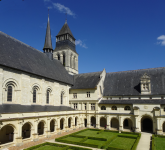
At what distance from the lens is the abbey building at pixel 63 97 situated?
85.3 ft

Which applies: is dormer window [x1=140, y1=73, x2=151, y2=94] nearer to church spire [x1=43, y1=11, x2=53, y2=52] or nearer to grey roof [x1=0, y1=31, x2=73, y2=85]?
grey roof [x1=0, y1=31, x2=73, y2=85]

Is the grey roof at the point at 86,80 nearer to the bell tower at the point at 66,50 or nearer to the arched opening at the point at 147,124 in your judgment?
the bell tower at the point at 66,50

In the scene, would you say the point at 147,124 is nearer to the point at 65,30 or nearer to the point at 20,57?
the point at 20,57

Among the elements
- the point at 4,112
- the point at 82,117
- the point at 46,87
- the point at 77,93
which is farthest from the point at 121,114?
the point at 4,112

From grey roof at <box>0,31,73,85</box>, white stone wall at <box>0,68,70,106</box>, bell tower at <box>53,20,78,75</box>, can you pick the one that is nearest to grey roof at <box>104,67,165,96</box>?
bell tower at <box>53,20,78,75</box>

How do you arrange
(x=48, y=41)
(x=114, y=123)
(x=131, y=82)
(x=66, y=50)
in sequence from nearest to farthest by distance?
1. (x=114, y=123)
2. (x=131, y=82)
3. (x=48, y=41)
4. (x=66, y=50)

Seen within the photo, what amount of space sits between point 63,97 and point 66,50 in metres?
19.0

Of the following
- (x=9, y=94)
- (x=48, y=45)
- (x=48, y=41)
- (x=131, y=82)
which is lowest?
(x=9, y=94)

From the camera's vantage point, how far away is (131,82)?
4353cm

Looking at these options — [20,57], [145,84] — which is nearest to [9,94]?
[20,57]

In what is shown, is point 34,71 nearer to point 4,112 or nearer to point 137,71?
point 4,112

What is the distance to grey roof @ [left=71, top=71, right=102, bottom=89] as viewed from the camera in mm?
43194

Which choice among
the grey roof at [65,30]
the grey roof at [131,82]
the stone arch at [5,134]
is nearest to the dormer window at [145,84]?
the grey roof at [131,82]

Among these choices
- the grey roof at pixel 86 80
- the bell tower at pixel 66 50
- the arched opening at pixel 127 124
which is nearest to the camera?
the arched opening at pixel 127 124
